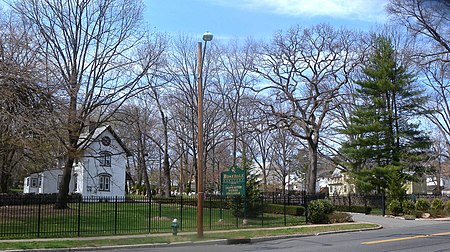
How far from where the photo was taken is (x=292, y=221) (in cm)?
2639

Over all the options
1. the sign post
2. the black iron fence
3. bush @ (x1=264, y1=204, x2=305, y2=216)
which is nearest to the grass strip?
the black iron fence

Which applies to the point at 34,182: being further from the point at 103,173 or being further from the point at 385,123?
the point at 385,123

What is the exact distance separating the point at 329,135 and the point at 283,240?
36262 millimetres

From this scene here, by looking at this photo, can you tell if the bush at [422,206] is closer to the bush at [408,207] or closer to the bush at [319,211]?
the bush at [408,207]

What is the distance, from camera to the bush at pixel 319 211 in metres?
25.7

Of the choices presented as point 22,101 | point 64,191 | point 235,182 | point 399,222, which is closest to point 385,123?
point 399,222

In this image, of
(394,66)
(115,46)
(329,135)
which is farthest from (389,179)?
(115,46)

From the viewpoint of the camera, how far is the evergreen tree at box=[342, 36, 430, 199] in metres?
40.6

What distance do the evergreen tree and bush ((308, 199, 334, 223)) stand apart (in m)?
15.3

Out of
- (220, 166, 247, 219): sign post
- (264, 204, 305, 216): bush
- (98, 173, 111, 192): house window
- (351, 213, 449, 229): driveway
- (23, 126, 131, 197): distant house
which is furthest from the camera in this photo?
(98, 173, 111, 192): house window

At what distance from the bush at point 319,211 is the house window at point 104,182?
3051cm

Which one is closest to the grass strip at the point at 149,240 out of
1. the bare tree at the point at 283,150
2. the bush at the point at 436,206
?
the bush at the point at 436,206

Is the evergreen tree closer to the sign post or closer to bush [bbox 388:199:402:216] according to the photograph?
bush [bbox 388:199:402:216]

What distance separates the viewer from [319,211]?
25656 mm
